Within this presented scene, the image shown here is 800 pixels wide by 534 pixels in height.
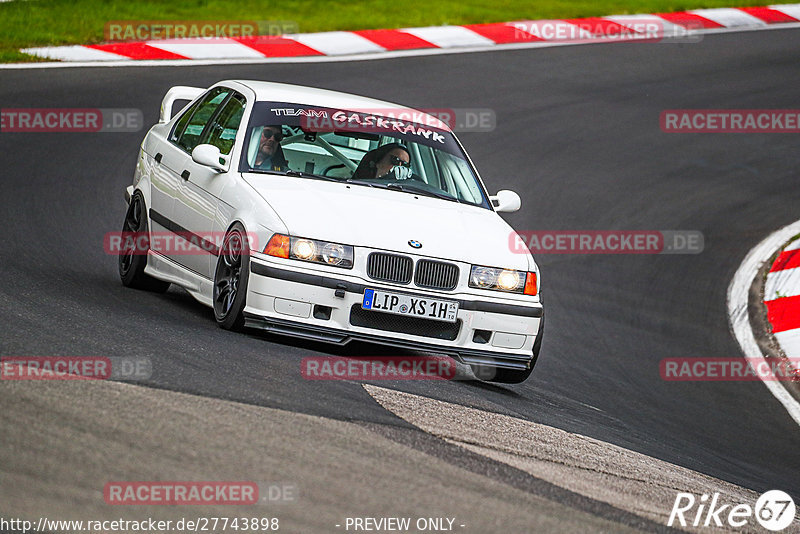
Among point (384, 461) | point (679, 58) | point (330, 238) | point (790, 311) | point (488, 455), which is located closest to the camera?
point (384, 461)

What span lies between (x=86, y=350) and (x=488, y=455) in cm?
202

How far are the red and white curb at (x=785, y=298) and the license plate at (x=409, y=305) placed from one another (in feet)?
13.8

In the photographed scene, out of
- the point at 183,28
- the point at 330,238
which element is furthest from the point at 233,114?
the point at 183,28

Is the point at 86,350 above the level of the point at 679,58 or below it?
below

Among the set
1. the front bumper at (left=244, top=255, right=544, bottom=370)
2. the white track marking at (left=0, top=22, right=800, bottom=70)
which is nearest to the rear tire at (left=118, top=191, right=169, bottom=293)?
the front bumper at (left=244, top=255, right=544, bottom=370)

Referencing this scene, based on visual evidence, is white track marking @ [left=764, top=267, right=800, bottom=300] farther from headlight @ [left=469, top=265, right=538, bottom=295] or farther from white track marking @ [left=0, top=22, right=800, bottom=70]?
white track marking @ [left=0, top=22, right=800, bottom=70]

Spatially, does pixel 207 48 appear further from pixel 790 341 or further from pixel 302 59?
pixel 790 341

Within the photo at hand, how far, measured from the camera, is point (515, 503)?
4930 millimetres

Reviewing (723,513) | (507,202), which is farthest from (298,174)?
(723,513)

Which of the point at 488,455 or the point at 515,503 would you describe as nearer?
the point at 515,503

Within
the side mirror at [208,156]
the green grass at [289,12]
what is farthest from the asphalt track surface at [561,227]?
the green grass at [289,12]

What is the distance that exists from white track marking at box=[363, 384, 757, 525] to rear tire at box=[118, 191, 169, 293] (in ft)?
9.53

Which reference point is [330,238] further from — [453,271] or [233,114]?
[233,114]

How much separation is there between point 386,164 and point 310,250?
144cm
